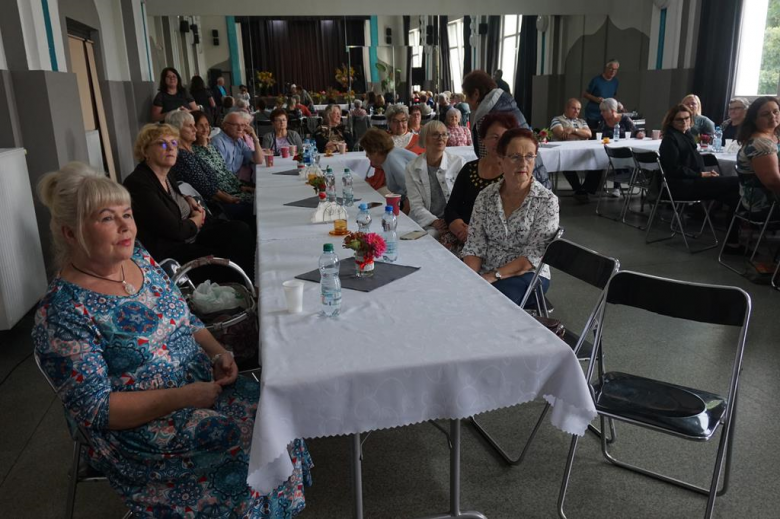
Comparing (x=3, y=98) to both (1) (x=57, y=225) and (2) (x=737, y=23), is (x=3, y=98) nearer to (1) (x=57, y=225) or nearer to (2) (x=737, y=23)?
(1) (x=57, y=225)

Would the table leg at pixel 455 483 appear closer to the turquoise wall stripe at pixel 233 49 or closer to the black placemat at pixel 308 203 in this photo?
the black placemat at pixel 308 203

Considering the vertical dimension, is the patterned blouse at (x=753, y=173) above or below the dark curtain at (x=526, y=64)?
below

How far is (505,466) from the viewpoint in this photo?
222 centimetres

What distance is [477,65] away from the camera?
38.2 ft

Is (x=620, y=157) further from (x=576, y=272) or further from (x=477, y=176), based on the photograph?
(x=576, y=272)

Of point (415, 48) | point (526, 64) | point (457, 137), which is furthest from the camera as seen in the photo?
point (526, 64)

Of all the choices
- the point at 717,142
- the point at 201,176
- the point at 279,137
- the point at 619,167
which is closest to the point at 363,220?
the point at 201,176

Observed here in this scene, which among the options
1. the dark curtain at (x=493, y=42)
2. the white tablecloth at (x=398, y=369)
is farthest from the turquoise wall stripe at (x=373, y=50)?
the white tablecloth at (x=398, y=369)

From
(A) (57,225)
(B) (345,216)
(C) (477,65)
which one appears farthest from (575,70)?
(A) (57,225)

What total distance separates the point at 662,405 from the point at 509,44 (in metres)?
11.1

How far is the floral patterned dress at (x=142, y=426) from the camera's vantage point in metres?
1.44

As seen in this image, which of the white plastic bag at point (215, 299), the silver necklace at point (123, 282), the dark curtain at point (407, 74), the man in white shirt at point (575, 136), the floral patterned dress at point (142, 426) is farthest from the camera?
the dark curtain at point (407, 74)

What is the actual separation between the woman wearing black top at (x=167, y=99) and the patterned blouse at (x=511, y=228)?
617cm

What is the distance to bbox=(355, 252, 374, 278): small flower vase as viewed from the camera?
7.11 feet
